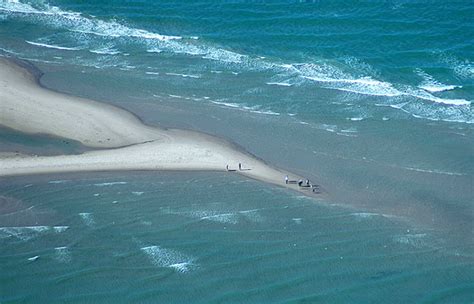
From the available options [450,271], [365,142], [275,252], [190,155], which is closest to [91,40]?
[190,155]

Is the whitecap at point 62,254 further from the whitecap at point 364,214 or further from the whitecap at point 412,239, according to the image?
the whitecap at point 412,239

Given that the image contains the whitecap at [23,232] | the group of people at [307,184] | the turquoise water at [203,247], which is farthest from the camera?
the group of people at [307,184]

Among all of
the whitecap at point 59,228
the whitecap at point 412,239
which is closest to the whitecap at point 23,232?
the whitecap at point 59,228

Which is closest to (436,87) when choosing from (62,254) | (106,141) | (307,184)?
(307,184)

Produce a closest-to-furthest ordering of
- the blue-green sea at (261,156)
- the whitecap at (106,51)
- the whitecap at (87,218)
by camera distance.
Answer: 1. the blue-green sea at (261,156)
2. the whitecap at (87,218)
3. the whitecap at (106,51)

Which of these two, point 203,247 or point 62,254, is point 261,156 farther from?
point 62,254

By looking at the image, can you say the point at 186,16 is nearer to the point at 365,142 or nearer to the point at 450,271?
the point at 365,142
